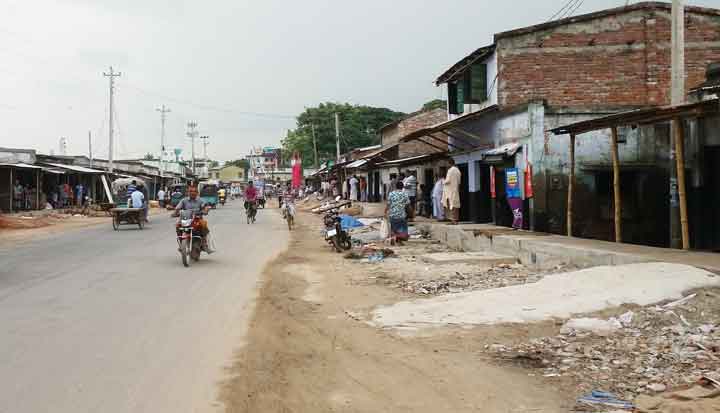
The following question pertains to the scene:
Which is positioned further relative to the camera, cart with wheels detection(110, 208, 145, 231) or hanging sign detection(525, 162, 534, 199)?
cart with wheels detection(110, 208, 145, 231)

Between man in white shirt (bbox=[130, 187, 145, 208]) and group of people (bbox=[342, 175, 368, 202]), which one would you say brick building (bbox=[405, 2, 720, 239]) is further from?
group of people (bbox=[342, 175, 368, 202])

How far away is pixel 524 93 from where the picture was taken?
1894 cm

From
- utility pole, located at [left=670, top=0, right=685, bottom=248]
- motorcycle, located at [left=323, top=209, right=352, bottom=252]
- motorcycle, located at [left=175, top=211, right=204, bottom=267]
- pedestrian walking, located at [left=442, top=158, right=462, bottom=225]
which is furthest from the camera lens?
pedestrian walking, located at [left=442, top=158, right=462, bottom=225]

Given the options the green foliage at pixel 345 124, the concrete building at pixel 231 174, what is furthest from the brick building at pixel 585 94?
the concrete building at pixel 231 174

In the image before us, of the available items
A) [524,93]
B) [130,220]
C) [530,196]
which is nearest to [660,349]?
[530,196]

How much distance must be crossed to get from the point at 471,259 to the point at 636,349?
25.0 feet

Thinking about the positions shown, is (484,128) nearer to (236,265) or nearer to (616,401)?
(236,265)

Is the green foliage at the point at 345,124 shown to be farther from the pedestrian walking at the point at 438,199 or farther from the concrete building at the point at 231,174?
the concrete building at the point at 231,174

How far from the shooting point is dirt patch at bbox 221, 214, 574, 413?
16.2ft

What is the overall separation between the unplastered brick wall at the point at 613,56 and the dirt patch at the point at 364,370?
1205 centimetres

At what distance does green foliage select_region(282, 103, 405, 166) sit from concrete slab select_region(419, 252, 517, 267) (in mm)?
61344

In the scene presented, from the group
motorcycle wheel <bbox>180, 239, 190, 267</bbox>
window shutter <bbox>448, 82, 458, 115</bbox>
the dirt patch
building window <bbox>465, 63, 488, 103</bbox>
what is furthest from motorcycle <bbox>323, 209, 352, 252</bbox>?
window shutter <bbox>448, 82, 458, 115</bbox>

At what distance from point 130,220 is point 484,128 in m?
14.0

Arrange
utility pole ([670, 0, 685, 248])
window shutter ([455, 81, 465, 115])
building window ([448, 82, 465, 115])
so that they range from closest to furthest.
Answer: utility pole ([670, 0, 685, 248]), window shutter ([455, 81, 465, 115]), building window ([448, 82, 465, 115])
